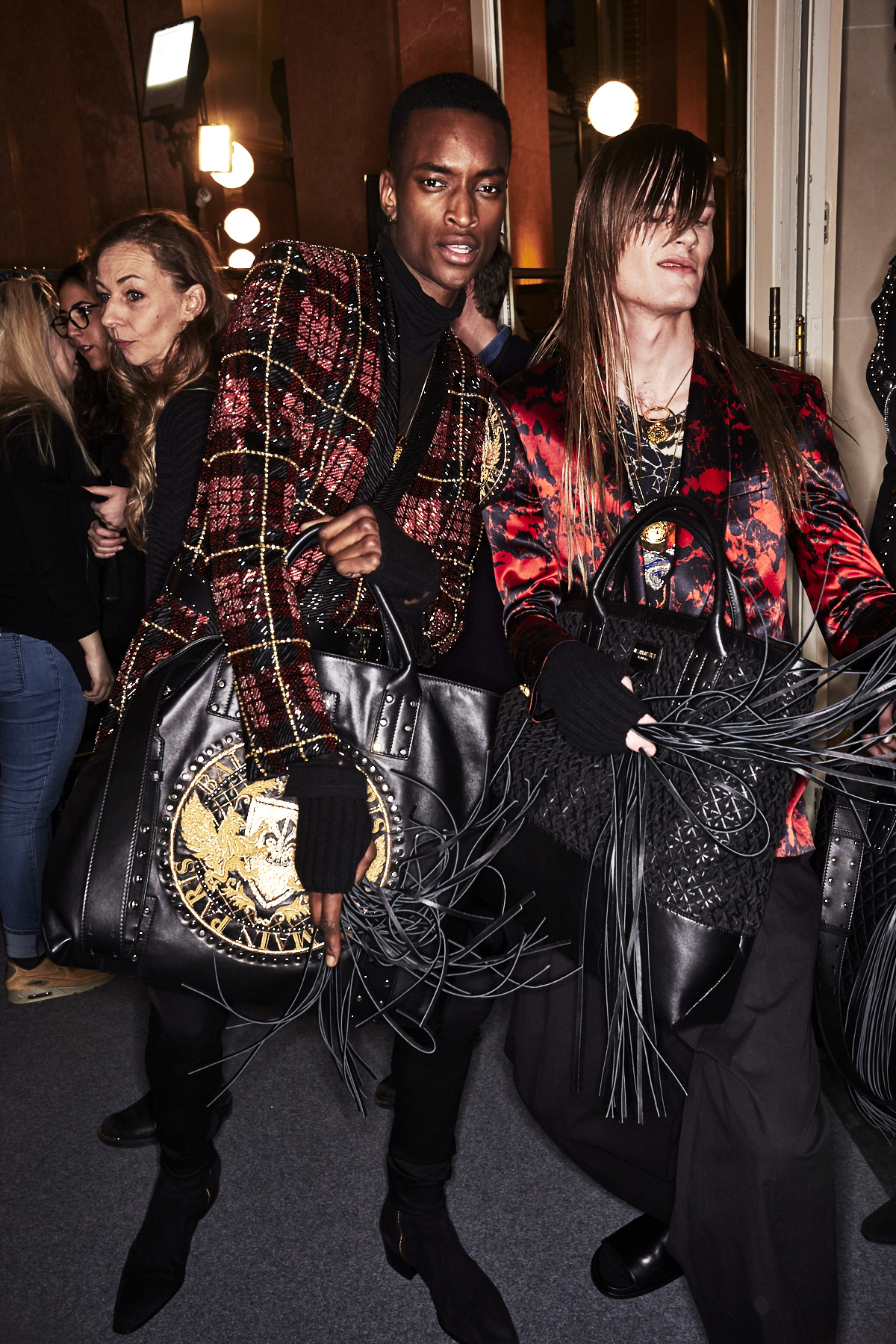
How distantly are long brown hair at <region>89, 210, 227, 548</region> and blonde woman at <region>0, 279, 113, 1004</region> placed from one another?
57cm

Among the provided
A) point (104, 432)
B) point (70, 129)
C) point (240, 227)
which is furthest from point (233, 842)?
point (240, 227)

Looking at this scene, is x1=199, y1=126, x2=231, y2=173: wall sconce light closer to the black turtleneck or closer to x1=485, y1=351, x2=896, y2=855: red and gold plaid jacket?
the black turtleneck

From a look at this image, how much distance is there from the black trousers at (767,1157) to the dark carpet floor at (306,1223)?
35 centimetres

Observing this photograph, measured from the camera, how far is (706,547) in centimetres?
114

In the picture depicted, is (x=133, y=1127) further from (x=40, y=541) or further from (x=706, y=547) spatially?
(x=706, y=547)

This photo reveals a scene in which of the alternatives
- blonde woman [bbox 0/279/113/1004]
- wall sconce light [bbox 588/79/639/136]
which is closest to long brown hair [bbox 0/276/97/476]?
blonde woman [bbox 0/279/113/1004]

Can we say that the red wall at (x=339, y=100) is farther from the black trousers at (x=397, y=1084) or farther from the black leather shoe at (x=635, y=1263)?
the black leather shoe at (x=635, y=1263)

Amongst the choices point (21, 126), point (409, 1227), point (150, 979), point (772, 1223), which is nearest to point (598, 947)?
point (772, 1223)

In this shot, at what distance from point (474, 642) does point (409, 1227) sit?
97 centimetres

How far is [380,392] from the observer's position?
4.40ft

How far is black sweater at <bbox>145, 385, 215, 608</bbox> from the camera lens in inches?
58.4

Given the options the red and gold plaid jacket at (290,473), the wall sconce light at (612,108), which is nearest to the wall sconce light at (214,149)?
the wall sconce light at (612,108)

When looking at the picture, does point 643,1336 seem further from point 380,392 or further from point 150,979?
point 380,392

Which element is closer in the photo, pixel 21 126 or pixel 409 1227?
pixel 409 1227
